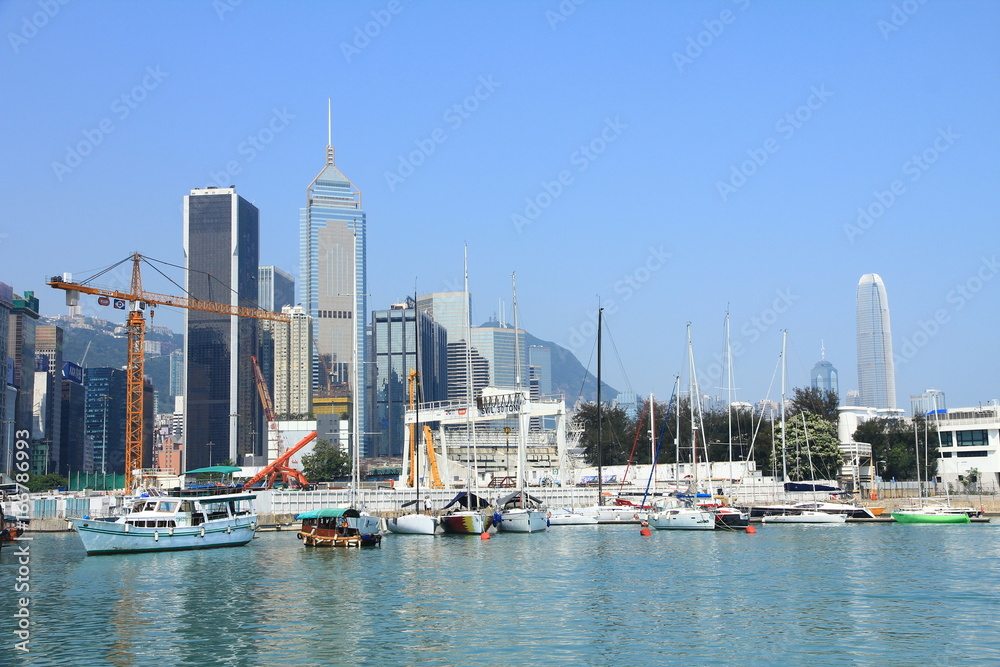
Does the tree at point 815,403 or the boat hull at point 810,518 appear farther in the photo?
the tree at point 815,403

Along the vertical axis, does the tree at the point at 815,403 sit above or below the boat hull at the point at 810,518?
above

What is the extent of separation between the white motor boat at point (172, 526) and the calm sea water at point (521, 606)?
63.7 inches

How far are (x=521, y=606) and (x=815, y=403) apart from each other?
91658 mm

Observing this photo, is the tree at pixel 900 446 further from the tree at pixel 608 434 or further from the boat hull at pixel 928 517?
the boat hull at pixel 928 517

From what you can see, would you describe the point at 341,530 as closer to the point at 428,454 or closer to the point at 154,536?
the point at 154,536

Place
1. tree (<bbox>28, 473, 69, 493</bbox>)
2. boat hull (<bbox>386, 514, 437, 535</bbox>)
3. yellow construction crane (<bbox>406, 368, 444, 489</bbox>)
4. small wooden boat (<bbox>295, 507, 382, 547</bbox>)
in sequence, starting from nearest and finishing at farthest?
small wooden boat (<bbox>295, 507, 382, 547</bbox>)
boat hull (<bbox>386, 514, 437, 535</bbox>)
yellow construction crane (<bbox>406, 368, 444, 489</bbox>)
tree (<bbox>28, 473, 69, 493</bbox>)

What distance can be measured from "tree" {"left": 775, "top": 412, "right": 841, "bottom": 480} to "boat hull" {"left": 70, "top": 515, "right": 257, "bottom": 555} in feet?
198

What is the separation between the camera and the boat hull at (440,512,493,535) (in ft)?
216

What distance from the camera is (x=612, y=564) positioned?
46.2 meters

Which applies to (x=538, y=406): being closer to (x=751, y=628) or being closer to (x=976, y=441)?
(x=976, y=441)

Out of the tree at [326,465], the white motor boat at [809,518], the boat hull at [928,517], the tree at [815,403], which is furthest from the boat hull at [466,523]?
the tree at [326,465]

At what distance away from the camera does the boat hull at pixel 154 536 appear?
5534cm

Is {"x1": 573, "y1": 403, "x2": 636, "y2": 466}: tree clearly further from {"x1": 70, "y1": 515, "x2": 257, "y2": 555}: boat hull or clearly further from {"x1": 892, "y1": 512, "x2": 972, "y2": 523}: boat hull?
{"x1": 70, "y1": 515, "x2": 257, "y2": 555}: boat hull

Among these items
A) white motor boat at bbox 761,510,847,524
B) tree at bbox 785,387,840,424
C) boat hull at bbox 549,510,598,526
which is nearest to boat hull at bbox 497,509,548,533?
boat hull at bbox 549,510,598,526
